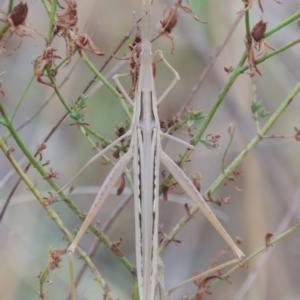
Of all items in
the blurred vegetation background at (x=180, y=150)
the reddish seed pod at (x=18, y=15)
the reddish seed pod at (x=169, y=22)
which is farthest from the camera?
the blurred vegetation background at (x=180, y=150)

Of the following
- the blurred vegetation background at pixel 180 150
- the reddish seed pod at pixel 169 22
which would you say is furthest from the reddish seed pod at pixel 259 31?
the blurred vegetation background at pixel 180 150

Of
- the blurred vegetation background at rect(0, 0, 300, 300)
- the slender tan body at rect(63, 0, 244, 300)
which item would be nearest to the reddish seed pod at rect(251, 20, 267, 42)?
the slender tan body at rect(63, 0, 244, 300)

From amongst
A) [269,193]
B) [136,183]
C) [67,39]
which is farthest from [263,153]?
[67,39]

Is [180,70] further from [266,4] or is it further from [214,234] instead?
[214,234]

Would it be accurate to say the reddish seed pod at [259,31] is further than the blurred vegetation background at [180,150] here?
No

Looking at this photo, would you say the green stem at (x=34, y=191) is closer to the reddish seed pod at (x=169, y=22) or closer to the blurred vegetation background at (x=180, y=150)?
the reddish seed pod at (x=169, y=22)

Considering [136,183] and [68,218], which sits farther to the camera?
[68,218]

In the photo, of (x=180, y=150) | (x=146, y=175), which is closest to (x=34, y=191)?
(x=146, y=175)

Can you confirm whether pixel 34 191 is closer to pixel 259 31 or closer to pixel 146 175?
pixel 146 175
